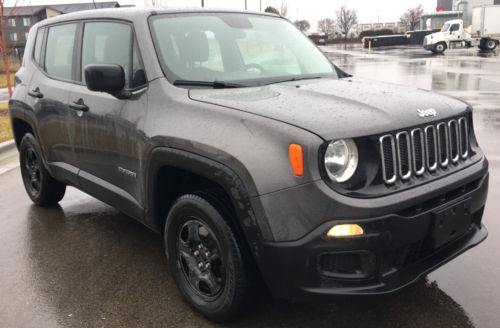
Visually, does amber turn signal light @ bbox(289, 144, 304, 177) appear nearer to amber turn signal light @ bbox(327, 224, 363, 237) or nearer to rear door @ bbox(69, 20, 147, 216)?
amber turn signal light @ bbox(327, 224, 363, 237)

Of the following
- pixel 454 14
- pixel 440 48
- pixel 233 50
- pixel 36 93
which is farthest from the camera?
pixel 454 14

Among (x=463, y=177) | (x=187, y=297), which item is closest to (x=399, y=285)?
(x=463, y=177)

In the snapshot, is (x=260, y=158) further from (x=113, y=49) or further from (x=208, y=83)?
(x=113, y=49)

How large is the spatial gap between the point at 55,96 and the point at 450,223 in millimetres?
3318

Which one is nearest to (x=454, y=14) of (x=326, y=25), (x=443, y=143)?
(x=326, y=25)

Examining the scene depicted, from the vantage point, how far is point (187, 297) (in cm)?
310

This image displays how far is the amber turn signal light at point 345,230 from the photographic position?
236 cm

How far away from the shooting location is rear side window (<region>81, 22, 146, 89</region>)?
3.43m

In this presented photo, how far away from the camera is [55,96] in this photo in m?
4.26

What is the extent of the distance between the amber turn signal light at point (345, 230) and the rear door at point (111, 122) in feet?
4.67

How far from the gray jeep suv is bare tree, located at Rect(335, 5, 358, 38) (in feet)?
335

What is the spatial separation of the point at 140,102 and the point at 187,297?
4.27 ft

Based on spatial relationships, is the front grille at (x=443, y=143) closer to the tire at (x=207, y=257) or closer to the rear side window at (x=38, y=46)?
the tire at (x=207, y=257)

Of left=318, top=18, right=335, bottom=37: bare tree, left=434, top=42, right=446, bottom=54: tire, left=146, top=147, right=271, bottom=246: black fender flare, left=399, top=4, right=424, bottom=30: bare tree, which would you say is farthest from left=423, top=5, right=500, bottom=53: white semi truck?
left=318, top=18, right=335, bottom=37: bare tree
